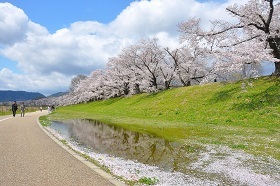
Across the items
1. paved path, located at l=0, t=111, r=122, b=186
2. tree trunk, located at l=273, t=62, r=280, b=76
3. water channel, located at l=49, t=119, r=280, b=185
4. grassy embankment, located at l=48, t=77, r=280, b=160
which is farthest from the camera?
tree trunk, located at l=273, t=62, r=280, b=76

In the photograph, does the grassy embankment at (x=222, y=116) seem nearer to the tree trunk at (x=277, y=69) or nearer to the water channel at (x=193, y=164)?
the tree trunk at (x=277, y=69)

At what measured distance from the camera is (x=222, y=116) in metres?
29.8

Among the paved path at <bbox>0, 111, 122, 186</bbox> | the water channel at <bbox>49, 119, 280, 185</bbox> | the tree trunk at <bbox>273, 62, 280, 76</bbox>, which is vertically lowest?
the water channel at <bbox>49, 119, 280, 185</bbox>

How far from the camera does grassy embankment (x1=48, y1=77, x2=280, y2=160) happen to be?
60.5ft

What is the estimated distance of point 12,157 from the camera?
40.7 feet

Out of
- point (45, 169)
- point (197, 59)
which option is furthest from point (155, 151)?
point (197, 59)

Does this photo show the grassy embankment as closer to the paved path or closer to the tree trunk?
the tree trunk

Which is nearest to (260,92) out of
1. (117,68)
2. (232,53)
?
(232,53)

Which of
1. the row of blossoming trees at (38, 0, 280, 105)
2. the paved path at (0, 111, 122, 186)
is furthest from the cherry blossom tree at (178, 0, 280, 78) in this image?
the paved path at (0, 111, 122, 186)

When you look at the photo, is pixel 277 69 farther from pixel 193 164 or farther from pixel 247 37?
pixel 193 164

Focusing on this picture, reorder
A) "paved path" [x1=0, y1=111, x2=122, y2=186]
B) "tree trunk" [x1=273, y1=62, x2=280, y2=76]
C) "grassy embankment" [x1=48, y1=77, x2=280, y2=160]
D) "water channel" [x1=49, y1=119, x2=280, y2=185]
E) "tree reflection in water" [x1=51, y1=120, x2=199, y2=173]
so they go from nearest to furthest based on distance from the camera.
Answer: "paved path" [x1=0, y1=111, x2=122, y2=186] < "water channel" [x1=49, y1=119, x2=280, y2=185] < "tree reflection in water" [x1=51, y1=120, x2=199, y2=173] < "grassy embankment" [x1=48, y1=77, x2=280, y2=160] < "tree trunk" [x1=273, y1=62, x2=280, y2=76]

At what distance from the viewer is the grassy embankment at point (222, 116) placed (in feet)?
60.5

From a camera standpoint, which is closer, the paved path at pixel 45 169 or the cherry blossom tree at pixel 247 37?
the paved path at pixel 45 169

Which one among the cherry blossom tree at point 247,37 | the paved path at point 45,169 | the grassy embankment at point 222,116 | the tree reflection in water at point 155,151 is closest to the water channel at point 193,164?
the tree reflection in water at point 155,151
